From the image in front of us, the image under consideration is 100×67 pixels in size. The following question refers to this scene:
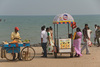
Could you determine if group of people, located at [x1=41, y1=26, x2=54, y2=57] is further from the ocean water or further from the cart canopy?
the ocean water

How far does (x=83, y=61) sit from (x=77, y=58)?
0.96 meters

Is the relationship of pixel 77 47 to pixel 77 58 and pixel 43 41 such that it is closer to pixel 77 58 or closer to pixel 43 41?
pixel 77 58

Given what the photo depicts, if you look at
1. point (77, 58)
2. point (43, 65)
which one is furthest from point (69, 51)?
point (43, 65)

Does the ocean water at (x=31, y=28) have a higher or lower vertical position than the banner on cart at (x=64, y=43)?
higher

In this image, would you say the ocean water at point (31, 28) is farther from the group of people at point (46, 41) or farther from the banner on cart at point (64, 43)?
the banner on cart at point (64, 43)

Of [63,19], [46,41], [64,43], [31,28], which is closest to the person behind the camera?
[64,43]

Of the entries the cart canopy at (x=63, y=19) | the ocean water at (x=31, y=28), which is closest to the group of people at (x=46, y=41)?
the cart canopy at (x=63, y=19)

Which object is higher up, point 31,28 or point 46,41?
point 31,28

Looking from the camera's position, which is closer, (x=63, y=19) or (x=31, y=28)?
(x=63, y=19)

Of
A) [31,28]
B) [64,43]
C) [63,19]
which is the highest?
[31,28]

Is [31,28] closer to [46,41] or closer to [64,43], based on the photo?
[46,41]

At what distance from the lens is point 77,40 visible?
13.6m

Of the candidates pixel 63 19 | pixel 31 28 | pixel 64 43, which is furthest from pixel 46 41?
pixel 31 28

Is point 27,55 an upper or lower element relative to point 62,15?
lower
